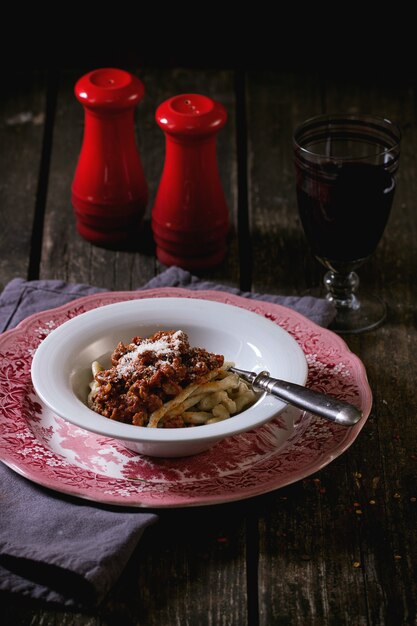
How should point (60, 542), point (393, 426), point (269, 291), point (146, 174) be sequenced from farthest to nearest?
point (146, 174) → point (269, 291) → point (393, 426) → point (60, 542)

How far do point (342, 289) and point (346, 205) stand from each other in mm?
231

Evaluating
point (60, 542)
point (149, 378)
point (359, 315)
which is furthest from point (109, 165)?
point (60, 542)

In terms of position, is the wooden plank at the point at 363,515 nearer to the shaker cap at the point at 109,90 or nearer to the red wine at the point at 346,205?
the red wine at the point at 346,205

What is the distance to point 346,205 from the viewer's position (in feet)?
5.74

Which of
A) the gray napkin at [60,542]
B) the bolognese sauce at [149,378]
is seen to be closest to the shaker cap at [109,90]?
the bolognese sauce at [149,378]

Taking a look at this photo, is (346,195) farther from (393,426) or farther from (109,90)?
(109,90)

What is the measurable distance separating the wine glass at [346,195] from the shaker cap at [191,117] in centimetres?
16

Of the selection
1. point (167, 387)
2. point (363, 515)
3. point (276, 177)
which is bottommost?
point (276, 177)

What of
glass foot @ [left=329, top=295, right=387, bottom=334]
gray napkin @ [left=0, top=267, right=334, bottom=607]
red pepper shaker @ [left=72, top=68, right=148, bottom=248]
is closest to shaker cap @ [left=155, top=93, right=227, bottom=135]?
red pepper shaker @ [left=72, top=68, right=148, bottom=248]

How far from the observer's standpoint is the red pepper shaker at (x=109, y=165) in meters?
1.94

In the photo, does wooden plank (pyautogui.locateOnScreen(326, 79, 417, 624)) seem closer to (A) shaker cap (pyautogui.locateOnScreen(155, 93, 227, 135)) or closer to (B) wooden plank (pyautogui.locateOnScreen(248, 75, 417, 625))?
(B) wooden plank (pyautogui.locateOnScreen(248, 75, 417, 625))

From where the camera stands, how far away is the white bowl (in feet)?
4.33

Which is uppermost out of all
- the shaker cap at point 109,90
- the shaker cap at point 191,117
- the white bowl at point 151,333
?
the shaker cap at point 109,90

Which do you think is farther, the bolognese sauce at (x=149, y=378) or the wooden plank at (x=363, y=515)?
the bolognese sauce at (x=149, y=378)
